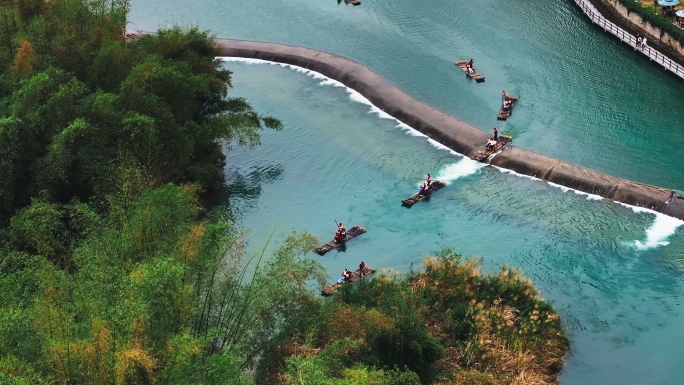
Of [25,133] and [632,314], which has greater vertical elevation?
[25,133]

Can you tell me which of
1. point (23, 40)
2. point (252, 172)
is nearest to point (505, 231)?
point (252, 172)

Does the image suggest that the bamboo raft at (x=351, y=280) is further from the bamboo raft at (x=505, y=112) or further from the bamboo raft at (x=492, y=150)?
the bamboo raft at (x=505, y=112)

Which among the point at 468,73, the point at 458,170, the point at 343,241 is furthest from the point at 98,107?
the point at 468,73

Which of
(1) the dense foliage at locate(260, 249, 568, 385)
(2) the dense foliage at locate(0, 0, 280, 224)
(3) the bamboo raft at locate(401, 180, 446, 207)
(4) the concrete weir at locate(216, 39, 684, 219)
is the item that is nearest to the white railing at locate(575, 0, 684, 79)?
(4) the concrete weir at locate(216, 39, 684, 219)

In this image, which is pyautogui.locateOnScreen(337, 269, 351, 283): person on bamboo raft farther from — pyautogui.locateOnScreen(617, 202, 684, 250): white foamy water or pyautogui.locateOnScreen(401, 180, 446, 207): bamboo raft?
pyautogui.locateOnScreen(617, 202, 684, 250): white foamy water

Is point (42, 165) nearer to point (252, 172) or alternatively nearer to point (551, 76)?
point (252, 172)

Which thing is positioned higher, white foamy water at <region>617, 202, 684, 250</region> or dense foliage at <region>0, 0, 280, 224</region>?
dense foliage at <region>0, 0, 280, 224</region>
